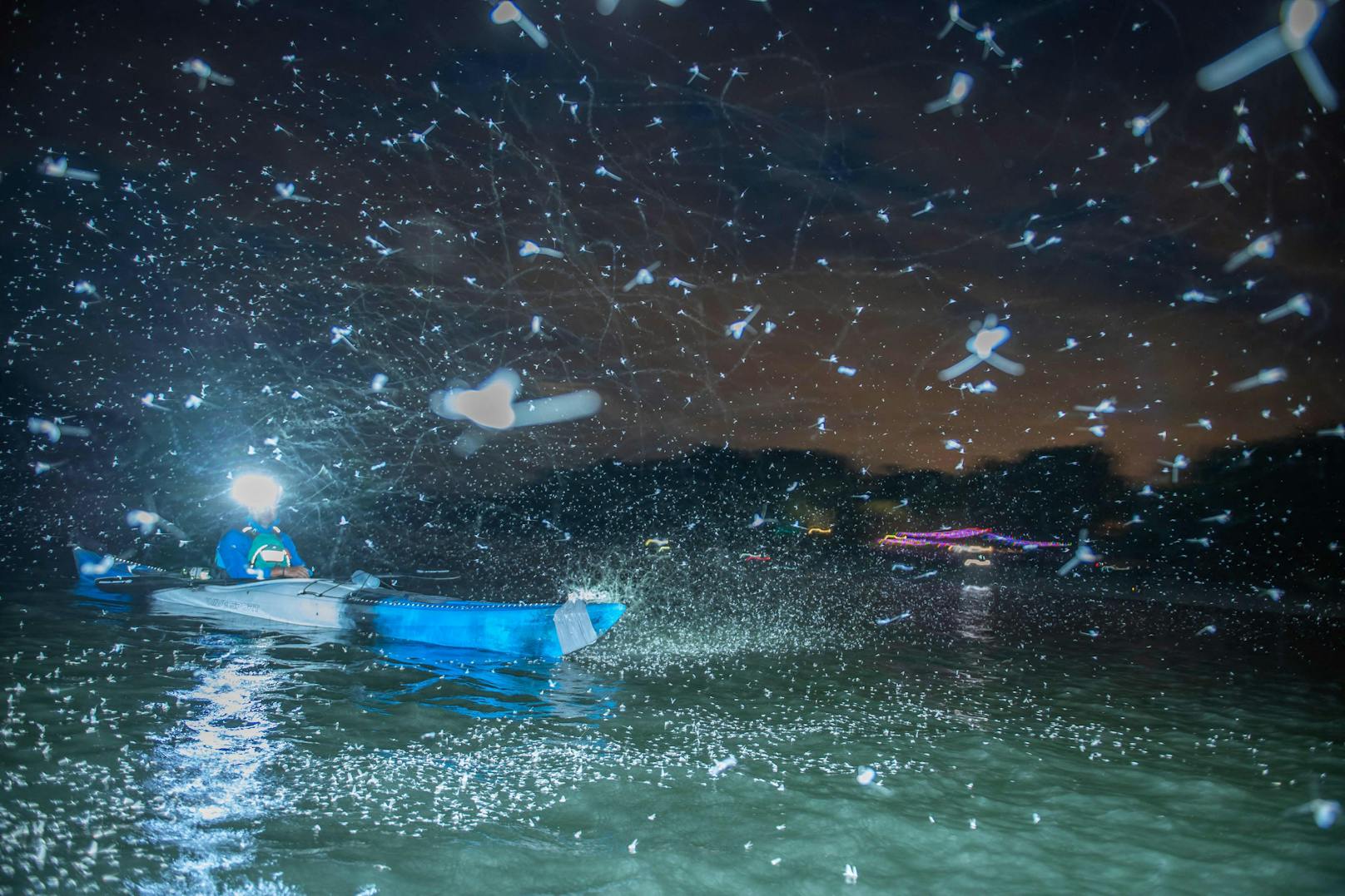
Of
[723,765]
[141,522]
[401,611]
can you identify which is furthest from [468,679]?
[141,522]

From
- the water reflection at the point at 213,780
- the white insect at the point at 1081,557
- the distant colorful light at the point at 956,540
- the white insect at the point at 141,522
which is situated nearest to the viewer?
the water reflection at the point at 213,780

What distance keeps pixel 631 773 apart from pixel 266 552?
1234cm

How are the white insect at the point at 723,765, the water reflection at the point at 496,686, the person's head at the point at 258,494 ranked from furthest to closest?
the person's head at the point at 258,494, the water reflection at the point at 496,686, the white insect at the point at 723,765

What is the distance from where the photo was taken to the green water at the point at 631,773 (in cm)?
445

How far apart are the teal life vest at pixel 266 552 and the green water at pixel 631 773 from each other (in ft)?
8.51

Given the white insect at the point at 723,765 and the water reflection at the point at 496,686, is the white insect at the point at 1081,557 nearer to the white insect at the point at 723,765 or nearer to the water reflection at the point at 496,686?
the water reflection at the point at 496,686

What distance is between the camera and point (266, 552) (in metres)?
15.2

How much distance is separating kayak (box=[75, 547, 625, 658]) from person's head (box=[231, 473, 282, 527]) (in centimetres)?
146

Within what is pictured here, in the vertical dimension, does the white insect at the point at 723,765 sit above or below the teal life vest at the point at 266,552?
below

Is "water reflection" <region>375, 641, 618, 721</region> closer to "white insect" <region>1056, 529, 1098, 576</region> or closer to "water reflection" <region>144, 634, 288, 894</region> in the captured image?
"water reflection" <region>144, 634, 288, 894</region>

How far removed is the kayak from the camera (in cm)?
1241

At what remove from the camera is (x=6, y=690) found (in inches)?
305

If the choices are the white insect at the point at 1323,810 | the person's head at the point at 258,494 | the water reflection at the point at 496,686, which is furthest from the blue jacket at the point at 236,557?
the white insect at the point at 1323,810

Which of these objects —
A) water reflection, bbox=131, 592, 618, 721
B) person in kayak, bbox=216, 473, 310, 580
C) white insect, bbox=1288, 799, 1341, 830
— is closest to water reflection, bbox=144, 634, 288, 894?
water reflection, bbox=131, 592, 618, 721
